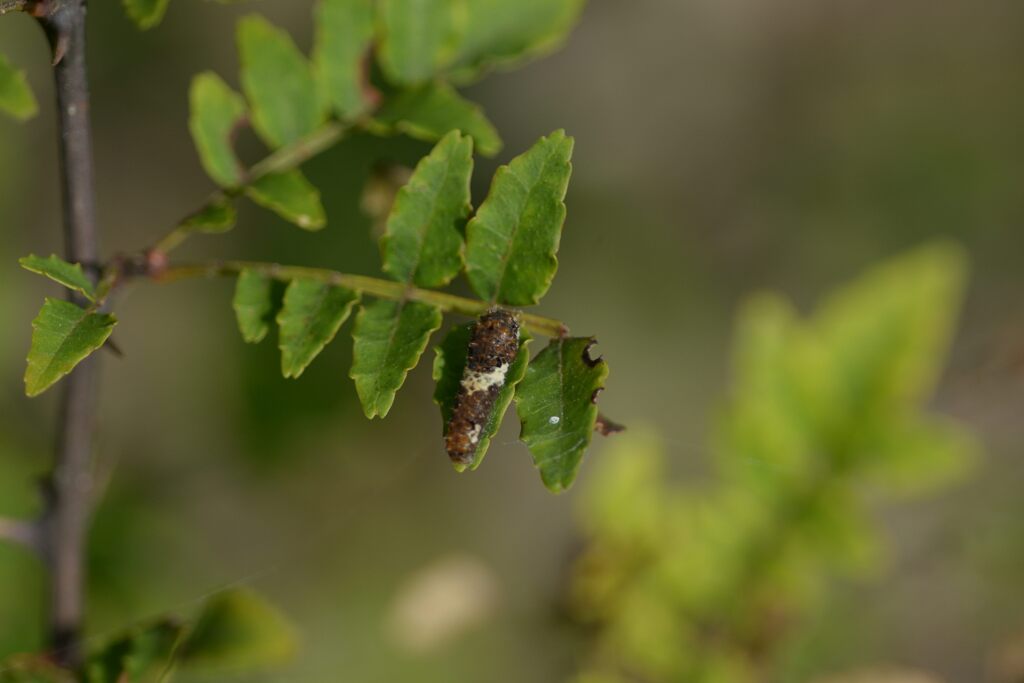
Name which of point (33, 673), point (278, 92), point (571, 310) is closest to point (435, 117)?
point (278, 92)

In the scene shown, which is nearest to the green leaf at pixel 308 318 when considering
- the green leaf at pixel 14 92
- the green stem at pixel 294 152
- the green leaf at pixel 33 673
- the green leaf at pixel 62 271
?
the green leaf at pixel 62 271

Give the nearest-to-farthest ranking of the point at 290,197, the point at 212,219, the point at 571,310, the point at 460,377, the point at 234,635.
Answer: the point at 460,377 < the point at 212,219 < the point at 290,197 < the point at 234,635 < the point at 571,310

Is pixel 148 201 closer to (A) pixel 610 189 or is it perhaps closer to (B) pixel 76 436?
(A) pixel 610 189

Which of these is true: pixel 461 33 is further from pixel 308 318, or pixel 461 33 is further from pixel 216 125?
pixel 308 318

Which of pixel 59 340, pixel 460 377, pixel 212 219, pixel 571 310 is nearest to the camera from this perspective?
pixel 59 340

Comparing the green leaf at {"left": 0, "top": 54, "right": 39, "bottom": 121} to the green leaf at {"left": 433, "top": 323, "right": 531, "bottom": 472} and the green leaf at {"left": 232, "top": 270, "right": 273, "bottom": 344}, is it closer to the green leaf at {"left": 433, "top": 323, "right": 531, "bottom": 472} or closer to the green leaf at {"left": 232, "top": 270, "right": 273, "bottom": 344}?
the green leaf at {"left": 232, "top": 270, "right": 273, "bottom": 344}

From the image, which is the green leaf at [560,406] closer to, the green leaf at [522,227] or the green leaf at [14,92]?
the green leaf at [522,227]

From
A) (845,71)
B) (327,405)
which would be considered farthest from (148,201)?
(845,71)

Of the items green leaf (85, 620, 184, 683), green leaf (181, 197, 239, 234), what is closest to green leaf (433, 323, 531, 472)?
green leaf (181, 197, 239, 234)
